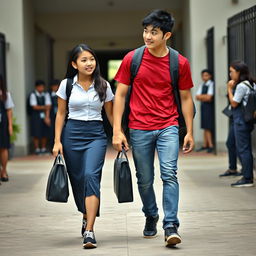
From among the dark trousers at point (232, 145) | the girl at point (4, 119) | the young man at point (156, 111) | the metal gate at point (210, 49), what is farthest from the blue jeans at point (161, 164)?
the metal gate at point (210, 49)

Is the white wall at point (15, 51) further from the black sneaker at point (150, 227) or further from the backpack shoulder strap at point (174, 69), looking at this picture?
the backpack shoulder strap at point (174, 69)

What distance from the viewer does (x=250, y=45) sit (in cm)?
1358

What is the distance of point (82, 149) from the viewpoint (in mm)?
7059

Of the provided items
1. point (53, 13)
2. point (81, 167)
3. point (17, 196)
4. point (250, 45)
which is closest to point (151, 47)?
point (81, 167)

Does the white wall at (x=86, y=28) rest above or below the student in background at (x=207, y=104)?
above

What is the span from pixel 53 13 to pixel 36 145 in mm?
6028

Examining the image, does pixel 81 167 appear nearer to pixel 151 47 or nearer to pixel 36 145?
pixel 151 47

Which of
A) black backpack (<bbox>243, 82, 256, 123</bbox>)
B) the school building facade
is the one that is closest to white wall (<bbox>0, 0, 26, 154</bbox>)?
the school building facade

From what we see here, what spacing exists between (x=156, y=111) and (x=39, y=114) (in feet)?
39.3

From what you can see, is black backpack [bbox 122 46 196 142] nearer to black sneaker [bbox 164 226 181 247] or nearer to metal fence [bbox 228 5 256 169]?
black sneaker [bbox 164 226 181 247]

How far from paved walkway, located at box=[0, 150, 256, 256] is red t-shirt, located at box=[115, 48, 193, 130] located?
3.44ft

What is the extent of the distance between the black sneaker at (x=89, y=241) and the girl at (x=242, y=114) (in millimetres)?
4714

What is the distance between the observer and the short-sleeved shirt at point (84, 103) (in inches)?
279

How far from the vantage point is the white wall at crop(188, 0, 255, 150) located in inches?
695
